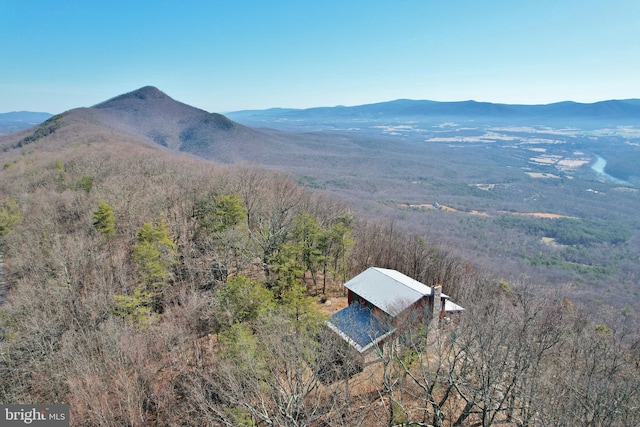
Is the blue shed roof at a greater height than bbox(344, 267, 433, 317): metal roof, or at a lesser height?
lesser

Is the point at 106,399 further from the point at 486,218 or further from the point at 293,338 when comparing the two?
the point at 486,218

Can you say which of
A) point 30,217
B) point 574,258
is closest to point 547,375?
point 30,217

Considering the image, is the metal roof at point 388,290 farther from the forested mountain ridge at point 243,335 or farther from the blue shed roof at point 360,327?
the forested mountain ridge at point 243,335

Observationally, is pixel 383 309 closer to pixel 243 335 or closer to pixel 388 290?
pixel 388 290

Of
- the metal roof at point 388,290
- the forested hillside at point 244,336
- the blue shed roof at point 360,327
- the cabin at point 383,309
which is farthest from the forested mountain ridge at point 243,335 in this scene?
the metal roof at point 388,290

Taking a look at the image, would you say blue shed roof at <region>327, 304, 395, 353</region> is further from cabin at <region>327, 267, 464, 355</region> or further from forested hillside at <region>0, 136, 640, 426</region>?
forested hillside at <region>0, 136, 640, 426</region>

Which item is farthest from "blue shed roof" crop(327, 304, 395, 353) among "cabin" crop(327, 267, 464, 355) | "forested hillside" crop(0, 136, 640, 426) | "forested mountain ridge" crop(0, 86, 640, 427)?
"forested hillside" crop(0, 136, 640, 426)

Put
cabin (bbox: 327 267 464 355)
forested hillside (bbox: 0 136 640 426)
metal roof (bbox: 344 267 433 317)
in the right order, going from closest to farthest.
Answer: forested hillside (bbox: 0 136 640 426), cabin (bbox: 327 267 464 355), metal roof (bbox: 344 267 433 317)
